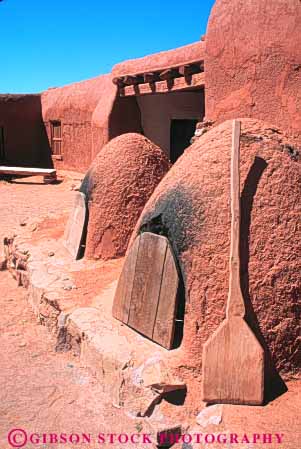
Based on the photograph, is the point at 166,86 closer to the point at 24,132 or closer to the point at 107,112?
the point at 107,112

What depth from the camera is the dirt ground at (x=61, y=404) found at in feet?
8.70

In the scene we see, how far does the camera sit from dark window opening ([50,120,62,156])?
1546cm

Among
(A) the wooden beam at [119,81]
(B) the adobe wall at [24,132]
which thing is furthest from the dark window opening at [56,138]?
(A) the wooden beam at [119,81]

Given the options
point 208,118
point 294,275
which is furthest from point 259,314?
point 208,118

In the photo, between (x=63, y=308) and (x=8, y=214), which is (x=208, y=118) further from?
(x=8, y=214)

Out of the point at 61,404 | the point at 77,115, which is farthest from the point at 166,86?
the point at 61,404

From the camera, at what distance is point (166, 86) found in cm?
904

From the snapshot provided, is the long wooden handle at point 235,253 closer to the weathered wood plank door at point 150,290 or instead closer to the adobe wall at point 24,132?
the weathered wood plank door at point 150,290

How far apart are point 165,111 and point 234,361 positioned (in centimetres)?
948

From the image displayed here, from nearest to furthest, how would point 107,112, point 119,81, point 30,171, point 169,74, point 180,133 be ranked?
point 169,74
point 119,81
point 180,133
point 107,112
point 30,171

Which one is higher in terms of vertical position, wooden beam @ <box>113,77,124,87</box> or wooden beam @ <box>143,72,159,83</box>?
wooden beam @ <box>113,77,124,87</box>

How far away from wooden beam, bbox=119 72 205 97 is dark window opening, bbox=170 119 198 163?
1463 mm

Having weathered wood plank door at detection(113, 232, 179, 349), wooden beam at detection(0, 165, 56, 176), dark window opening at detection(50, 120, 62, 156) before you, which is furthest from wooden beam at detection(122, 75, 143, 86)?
weathered wood plank door at detection(113, 232, 179, 349)

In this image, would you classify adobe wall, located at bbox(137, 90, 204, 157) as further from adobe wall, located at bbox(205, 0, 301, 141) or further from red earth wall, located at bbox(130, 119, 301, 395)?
red earth wall, located at bbox(130, 119, 301, 395)
